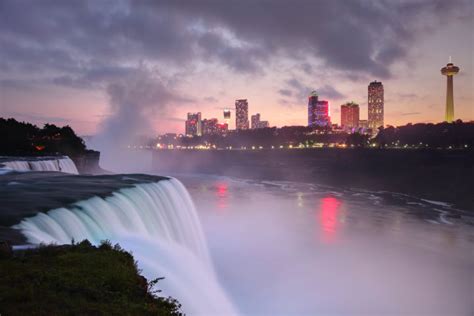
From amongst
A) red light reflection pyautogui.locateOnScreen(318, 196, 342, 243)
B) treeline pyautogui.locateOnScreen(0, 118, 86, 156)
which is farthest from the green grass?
treeline pyautogui.locateOnScreen(0, 118, 86, 156)

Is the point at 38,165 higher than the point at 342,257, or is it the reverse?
the point at 38,165

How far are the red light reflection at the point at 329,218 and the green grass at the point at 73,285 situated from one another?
86.4 feet

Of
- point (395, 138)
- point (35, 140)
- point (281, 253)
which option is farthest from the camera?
point (395, 138)

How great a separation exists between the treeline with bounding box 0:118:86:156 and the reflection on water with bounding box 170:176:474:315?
76.0 feet

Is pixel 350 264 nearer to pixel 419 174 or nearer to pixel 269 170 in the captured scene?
pixel 419 174

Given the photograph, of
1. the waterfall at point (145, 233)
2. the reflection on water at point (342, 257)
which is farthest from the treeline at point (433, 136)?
the waterfall at point (145, 233)

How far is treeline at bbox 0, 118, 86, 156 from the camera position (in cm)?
5084

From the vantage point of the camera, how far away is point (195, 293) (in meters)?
11.7

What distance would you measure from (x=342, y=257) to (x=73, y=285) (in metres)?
22.9

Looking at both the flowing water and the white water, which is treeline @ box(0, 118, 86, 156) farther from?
the flowing water

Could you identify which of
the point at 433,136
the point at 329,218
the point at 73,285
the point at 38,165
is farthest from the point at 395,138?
the point at 73,285

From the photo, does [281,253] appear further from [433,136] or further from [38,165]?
[433,136]

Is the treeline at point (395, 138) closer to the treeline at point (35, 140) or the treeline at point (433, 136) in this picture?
the treeline at point (433, 136)

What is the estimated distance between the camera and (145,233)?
15.0 meters
